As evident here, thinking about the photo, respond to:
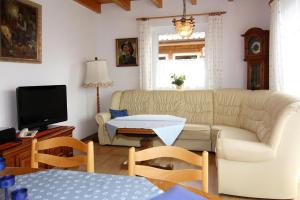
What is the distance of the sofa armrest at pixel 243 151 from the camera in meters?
2.51

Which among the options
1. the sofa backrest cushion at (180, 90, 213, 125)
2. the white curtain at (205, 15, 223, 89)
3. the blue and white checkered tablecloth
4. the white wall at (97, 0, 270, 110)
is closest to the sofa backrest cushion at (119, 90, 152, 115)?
the white wall at (97, 0, 270, 110)

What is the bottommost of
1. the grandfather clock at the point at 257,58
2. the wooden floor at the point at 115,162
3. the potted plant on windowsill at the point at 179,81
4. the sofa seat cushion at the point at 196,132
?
the wooden floor at the point at 115,162

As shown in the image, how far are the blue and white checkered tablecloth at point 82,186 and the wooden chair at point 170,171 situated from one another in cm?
11

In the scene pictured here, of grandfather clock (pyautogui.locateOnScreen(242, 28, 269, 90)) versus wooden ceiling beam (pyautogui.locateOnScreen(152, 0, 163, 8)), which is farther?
wooden ceiling beam (pyautogui.locateOnScreen(152, 0, 163, 8))

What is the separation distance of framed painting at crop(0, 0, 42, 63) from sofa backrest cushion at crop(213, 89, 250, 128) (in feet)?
9.60

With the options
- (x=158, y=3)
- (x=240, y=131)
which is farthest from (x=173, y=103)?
(x=158, y=3)

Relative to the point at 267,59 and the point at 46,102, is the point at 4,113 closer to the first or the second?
the point at 46,102

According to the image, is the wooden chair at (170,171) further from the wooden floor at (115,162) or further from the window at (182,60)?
the window at (182,60)

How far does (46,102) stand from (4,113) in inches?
19.9

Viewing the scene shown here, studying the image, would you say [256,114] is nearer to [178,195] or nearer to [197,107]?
[197,107]

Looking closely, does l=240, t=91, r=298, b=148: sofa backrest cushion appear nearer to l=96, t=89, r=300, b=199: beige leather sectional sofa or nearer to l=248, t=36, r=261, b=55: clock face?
Answer: l=96, t=89, r=300, b=199: beige leather sectional sofa

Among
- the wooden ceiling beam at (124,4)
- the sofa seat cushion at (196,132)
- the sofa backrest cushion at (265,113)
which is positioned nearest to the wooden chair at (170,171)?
the sofa backrest cushion at (265,113)

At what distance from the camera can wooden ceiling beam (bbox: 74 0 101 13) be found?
4.85 metres

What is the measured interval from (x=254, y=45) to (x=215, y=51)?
2.22ft
